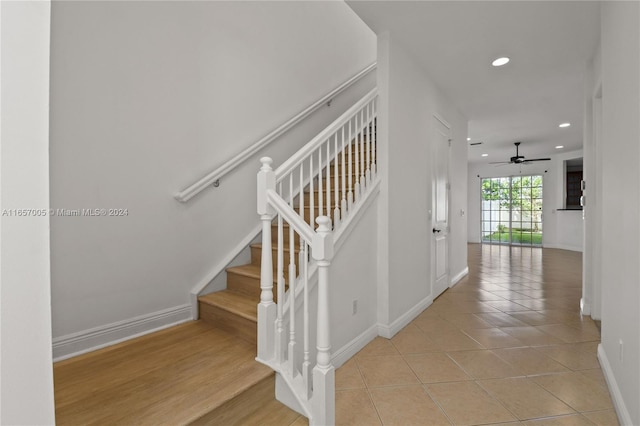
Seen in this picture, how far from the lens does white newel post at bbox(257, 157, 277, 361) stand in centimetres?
167

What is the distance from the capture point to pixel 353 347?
2.31 metres

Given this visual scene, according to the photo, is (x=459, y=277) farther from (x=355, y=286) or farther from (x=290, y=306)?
(x=290, y=306)

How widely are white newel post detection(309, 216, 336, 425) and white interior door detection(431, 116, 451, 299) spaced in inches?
97.2

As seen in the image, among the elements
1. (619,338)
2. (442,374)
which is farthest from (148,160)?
(619,338)

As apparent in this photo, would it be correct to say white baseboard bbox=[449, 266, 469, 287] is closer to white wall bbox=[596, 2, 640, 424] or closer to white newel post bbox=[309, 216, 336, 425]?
white wall bbox=[596, 2, 640, 424]

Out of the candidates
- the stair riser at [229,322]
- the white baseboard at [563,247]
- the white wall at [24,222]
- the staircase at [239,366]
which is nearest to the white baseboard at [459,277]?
the staircase at [239,366]

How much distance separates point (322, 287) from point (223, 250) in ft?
4.52

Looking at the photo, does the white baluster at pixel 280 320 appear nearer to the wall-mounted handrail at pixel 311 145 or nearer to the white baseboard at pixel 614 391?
the wall-mounted handrail at pixel 311 145

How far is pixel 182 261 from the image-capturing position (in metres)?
2.27

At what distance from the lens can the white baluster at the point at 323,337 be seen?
144 centimetres

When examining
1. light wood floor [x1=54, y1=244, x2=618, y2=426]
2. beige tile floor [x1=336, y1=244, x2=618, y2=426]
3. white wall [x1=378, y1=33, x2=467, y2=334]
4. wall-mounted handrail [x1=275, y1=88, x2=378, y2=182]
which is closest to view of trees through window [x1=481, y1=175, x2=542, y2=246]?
beige tile floor [x1=336, y1=244, x2=618, y2=426]

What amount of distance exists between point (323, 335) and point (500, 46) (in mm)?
3104

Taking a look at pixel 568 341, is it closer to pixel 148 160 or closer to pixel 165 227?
pixel 165 227

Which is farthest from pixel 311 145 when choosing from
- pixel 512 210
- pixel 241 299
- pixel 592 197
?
pixel 512 210
